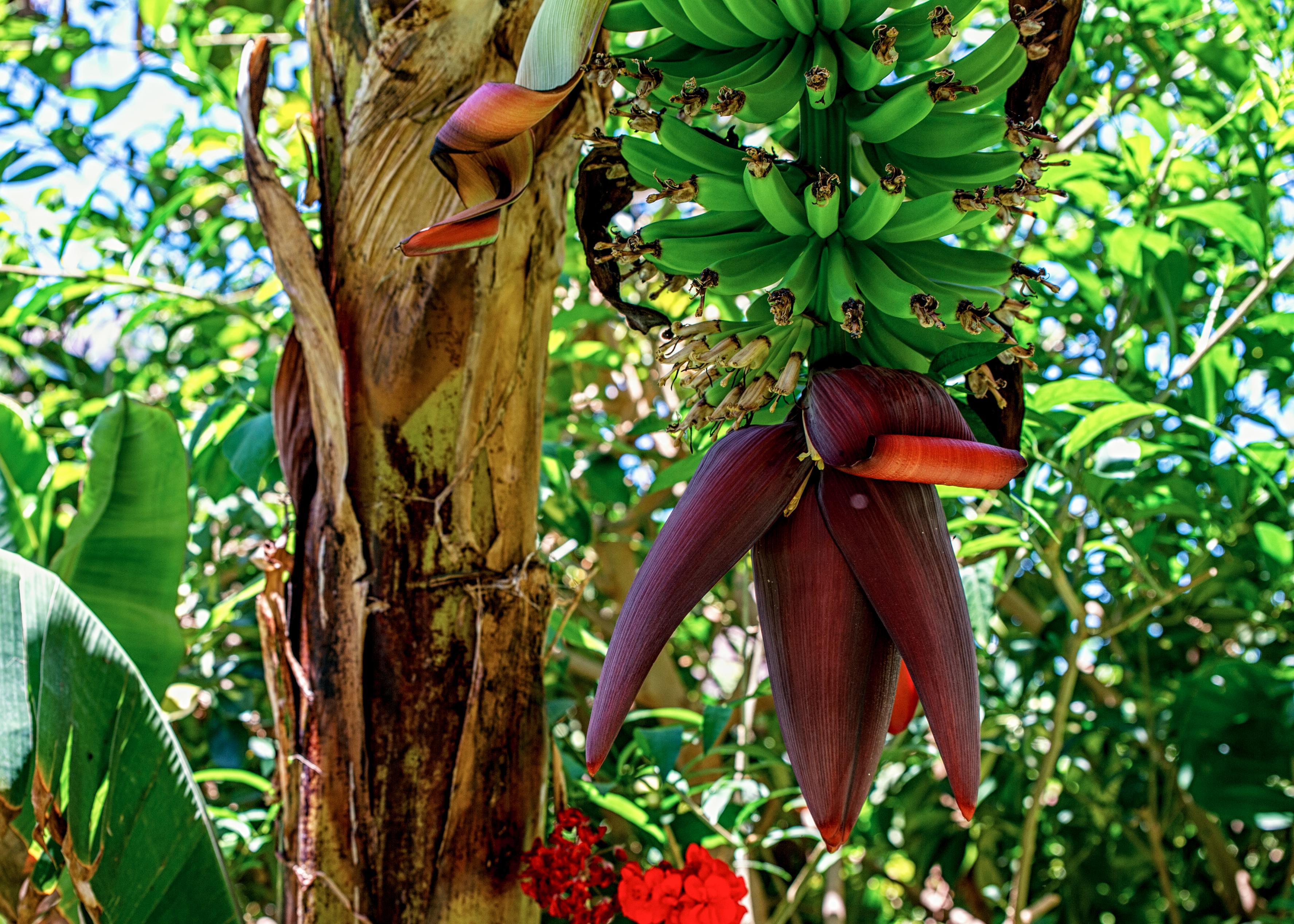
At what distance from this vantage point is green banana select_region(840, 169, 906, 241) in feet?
1.39

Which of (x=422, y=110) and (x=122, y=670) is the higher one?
(x=422, y=110)

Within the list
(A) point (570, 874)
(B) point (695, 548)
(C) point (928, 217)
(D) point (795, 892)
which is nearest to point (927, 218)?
(C) point (928, 217)

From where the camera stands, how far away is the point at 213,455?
1.09 meters

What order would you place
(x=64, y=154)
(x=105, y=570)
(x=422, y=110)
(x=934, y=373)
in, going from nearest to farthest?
(x=934, y=373) → (x=422, y=110) → (x=105, y=570) → (x=64, y=154)

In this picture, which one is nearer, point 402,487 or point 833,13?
point 833,13

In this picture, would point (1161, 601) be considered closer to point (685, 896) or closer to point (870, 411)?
point (685, 896)

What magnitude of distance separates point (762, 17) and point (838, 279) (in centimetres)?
15

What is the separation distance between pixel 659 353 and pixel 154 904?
536 millimetres

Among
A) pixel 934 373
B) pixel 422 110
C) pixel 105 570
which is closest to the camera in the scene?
pixel 934 373

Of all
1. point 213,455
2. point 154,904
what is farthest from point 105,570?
point 154,904

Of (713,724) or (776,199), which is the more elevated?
(776,199)

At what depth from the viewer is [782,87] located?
1.63ft

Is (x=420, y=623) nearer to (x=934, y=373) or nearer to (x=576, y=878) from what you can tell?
(x=576, y=878)

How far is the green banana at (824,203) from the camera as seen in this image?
0.43 metres
